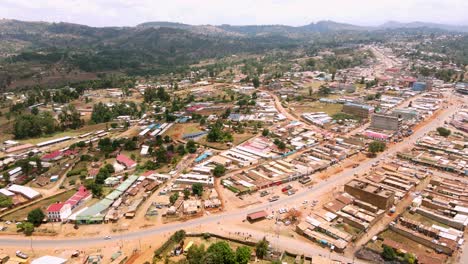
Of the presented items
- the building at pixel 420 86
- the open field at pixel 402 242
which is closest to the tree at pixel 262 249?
the open field at pixel 402 242

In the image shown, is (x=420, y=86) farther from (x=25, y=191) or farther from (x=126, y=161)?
(x=25, y=191)

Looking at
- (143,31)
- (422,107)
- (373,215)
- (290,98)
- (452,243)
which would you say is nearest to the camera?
(452,243)

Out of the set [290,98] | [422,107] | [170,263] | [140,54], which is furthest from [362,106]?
[140,54]

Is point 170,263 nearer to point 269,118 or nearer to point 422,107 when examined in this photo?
point 269,118

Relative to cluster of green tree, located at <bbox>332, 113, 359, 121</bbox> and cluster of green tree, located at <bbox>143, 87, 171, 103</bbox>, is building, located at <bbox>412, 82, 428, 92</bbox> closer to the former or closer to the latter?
cluster of green tree, located at <bbox>332, 113, 359, 121</bbox>

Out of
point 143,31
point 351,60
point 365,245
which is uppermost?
point 143,31
